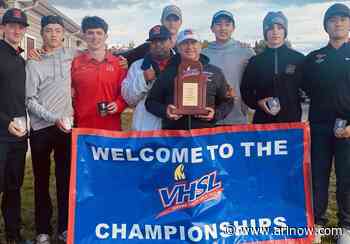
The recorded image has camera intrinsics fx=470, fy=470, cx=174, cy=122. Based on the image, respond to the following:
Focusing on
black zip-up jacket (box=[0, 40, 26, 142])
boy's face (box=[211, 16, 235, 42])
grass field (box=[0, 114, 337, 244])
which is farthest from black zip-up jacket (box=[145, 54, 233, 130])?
grass field (box=[0, 114, 337, 244])

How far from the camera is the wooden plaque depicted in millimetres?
4559

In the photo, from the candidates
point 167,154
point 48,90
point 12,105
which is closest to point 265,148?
point 167,154

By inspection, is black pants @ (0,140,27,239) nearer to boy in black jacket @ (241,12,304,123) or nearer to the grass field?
the grass field

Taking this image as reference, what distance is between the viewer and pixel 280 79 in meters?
5.12

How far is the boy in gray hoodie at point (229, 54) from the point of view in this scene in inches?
213

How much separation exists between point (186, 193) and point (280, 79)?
1.63 m

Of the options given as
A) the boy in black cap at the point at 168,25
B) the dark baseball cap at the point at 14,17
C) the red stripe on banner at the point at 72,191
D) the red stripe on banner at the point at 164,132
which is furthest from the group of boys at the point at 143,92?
the boy in black cap at the point at 168,25

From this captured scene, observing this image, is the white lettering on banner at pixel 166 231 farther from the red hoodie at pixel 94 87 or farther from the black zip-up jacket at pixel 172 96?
the red hoodie at pixel 94 87

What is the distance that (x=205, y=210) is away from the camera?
462 centimetres

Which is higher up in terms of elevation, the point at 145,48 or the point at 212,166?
the point at 145,48

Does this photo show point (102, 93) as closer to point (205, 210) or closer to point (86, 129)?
point (86, 129)

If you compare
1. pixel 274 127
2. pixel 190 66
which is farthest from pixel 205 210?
pixel 190 66

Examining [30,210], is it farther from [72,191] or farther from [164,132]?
[164,132]

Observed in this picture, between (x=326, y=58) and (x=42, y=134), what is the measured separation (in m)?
3.15
